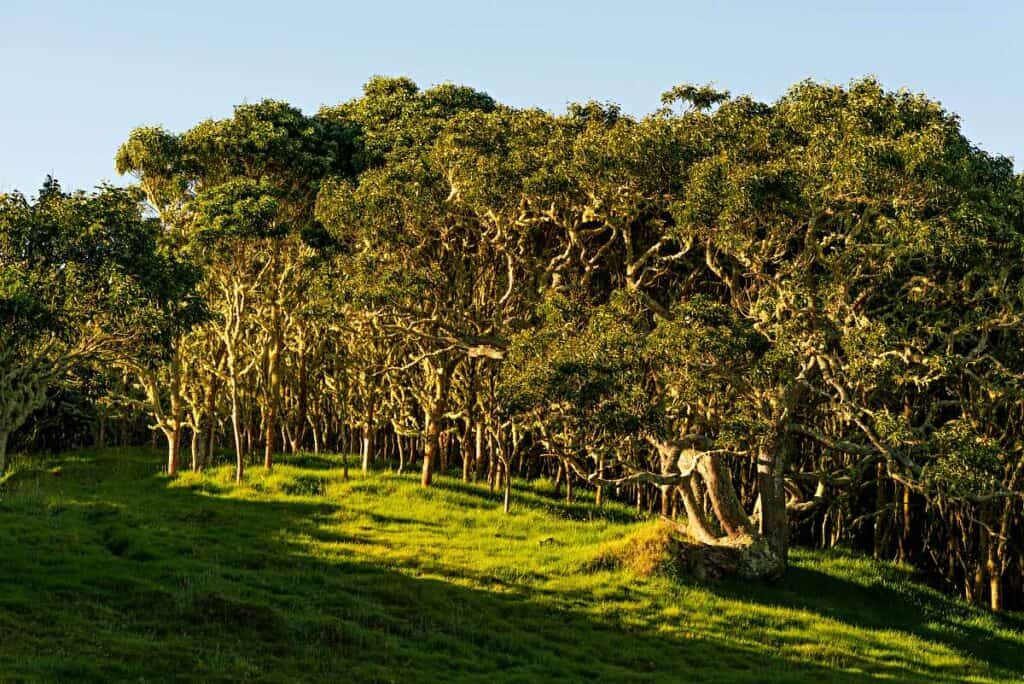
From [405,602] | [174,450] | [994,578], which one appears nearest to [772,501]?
[994,578]

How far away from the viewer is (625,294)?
38.7 m

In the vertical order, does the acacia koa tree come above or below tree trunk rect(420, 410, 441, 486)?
above

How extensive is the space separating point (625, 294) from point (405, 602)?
42.1ft

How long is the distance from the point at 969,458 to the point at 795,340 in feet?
19.3

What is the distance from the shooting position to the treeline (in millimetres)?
34781

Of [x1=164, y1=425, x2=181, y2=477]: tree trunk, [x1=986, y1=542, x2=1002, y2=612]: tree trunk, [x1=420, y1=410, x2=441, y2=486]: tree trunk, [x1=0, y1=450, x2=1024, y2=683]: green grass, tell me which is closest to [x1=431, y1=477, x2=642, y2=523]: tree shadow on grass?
[x1=0, y1=450, x2=1024, y2=683]: green grass

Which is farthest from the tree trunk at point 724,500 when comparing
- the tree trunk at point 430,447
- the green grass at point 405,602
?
the tree trunk at point 430,447

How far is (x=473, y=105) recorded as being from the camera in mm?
56562

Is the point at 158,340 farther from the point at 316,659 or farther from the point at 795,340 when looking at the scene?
the point at 795,340

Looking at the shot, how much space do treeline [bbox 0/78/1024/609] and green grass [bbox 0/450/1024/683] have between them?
3.03m

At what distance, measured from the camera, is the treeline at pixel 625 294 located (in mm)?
34781

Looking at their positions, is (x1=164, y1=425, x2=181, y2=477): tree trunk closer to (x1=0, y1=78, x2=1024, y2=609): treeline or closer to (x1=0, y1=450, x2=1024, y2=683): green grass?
(x1=0, y1=78, x2=1024, y2=609): treeline

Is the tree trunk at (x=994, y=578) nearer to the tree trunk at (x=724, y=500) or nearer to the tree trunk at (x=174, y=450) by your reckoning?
the tree trunk at (x=724, y=500)

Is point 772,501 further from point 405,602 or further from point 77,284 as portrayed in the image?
point 77,284
